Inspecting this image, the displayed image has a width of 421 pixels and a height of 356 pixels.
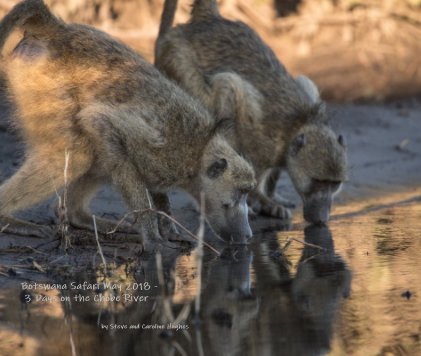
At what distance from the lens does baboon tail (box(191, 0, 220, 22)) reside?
861 cm

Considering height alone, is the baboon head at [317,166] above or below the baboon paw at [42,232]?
above

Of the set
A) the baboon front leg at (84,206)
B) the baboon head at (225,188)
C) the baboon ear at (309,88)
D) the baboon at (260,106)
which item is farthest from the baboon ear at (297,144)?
the baboon front leg at (84,206)

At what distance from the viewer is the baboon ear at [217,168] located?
6.56 meters

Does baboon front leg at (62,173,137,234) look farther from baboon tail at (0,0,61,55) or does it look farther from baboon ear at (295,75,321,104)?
baboon ear at (295,75,321,104)

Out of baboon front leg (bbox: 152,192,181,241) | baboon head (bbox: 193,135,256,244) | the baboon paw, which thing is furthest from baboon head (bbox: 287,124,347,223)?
the baboon paw

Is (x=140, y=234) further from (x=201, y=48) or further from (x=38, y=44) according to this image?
(x=201, y=48)

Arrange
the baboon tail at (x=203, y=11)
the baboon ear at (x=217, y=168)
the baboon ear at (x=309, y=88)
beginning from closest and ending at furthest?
the baboon ear at (x=217, y=168) < the baboon tail at (x=203, y=11) < the baboon ear at (x=309, y=88)

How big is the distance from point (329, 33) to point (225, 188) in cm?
633

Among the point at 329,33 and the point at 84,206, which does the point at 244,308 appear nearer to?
the point at 84,206

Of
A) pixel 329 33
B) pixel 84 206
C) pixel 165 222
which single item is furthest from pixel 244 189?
pixel 329 33

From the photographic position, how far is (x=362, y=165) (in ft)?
31.8

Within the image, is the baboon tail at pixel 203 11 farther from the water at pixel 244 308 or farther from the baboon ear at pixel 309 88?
the water at pixel 244 308

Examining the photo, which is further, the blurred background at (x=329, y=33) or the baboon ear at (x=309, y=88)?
the blurred background at (x=329, y=33)

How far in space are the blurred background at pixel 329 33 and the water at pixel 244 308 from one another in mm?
5305
